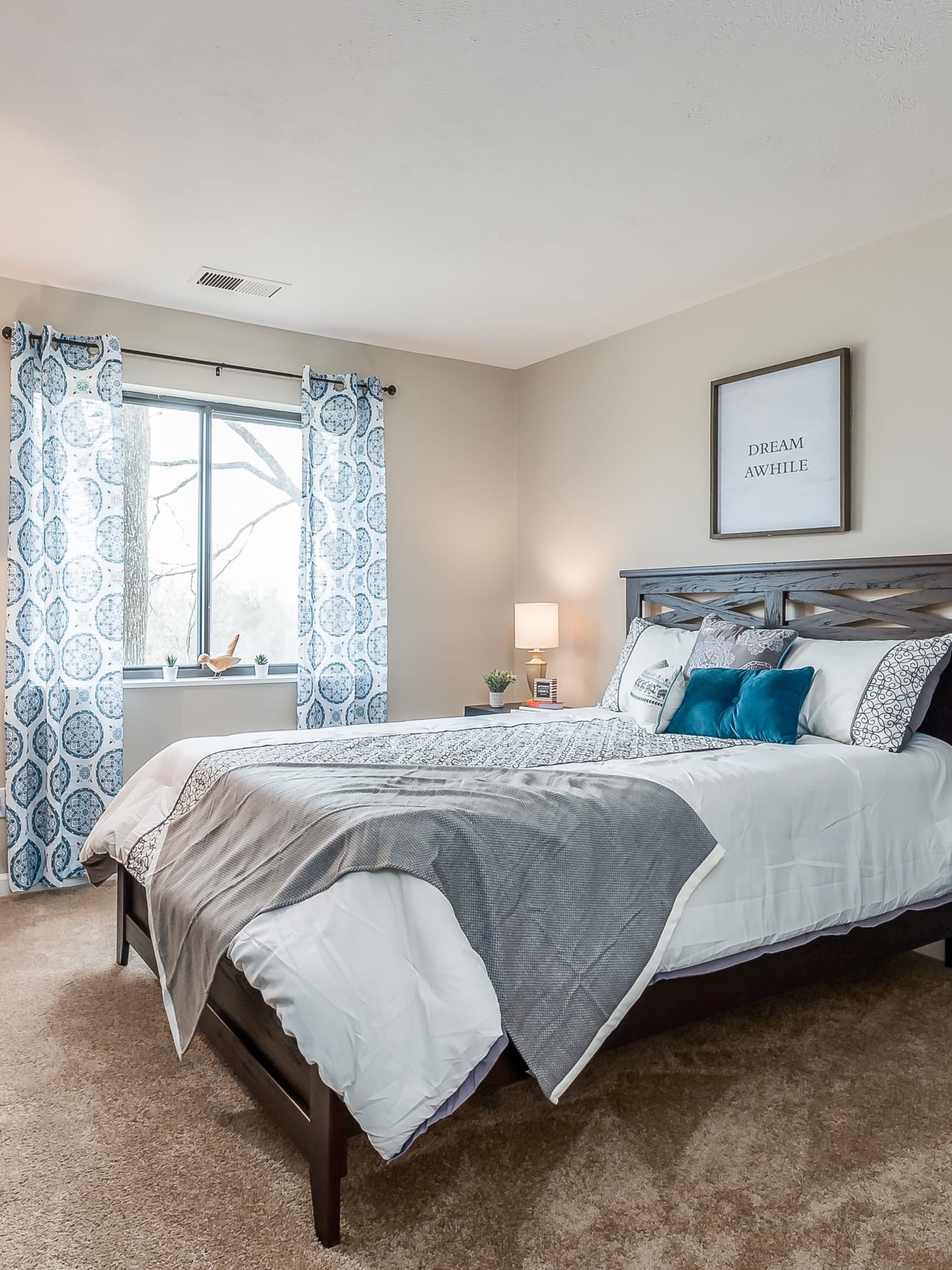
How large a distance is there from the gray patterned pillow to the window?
7.13ft

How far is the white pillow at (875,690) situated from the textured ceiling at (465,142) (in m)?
1.54

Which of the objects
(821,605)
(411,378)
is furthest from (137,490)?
(821,605)

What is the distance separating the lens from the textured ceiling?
2213mm

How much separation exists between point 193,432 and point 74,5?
2.46m

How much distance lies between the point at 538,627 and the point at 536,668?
357 millimetres

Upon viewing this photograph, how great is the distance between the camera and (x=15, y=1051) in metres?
2.48

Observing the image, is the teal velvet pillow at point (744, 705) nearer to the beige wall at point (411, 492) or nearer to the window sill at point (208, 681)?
the beige wall at point (411, 492)

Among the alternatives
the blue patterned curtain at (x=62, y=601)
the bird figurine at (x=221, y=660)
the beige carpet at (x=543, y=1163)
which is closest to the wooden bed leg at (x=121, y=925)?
the beige carpet at (x=543, y=1163)

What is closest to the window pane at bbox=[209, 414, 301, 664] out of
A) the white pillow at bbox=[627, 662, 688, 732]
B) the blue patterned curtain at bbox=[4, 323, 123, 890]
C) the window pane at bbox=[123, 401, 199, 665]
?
the window pane at bbox=[123, 401, 199, 665]

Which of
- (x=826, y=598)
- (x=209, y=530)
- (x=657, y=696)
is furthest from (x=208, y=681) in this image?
(x=826, y=598)

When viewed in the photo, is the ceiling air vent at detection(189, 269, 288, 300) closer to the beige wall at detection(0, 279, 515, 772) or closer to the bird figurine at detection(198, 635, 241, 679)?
the beige wall at detection(0, 279, 515, 772)

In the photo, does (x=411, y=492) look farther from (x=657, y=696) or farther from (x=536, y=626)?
(x=657, y=696)

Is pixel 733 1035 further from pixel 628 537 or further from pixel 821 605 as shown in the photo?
pixel 628 537

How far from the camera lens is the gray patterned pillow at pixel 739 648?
3.35 meters
